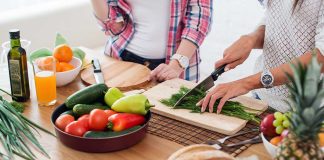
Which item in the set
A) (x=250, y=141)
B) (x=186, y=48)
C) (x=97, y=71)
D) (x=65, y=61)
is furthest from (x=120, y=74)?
(x=250, y=141)

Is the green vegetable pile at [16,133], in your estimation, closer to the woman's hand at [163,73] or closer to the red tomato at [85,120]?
the red tomato at [85,120]

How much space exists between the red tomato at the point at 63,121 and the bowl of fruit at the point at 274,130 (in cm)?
61

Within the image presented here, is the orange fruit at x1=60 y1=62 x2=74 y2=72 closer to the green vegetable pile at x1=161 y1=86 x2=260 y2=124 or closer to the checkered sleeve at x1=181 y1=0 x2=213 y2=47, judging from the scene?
the green vegetable pile at x1=161 y1=86 x2=260 y2=124

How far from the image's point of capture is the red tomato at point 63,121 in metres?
1.50

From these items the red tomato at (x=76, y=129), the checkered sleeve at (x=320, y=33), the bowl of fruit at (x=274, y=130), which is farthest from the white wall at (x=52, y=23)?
the bowl of fruit at (x=274, y=130)

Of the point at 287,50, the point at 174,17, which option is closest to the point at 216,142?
the point at 287,50

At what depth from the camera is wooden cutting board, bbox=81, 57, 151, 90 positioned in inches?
78.0

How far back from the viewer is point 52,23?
344cm

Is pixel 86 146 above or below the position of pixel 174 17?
below

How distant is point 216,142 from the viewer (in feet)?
4.88

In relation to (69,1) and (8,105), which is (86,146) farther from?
(69,1)

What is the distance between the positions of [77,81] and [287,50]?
0.90 metres

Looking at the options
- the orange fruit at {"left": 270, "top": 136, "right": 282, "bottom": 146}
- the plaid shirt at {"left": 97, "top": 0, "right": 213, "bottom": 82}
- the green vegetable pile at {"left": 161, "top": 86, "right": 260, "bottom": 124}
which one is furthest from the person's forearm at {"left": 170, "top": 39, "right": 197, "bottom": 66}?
the orange fruit at {"left": 270, "top": 136, "right": 282, "bottom": 146}

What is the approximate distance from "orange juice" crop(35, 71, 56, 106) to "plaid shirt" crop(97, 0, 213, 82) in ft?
2.09
